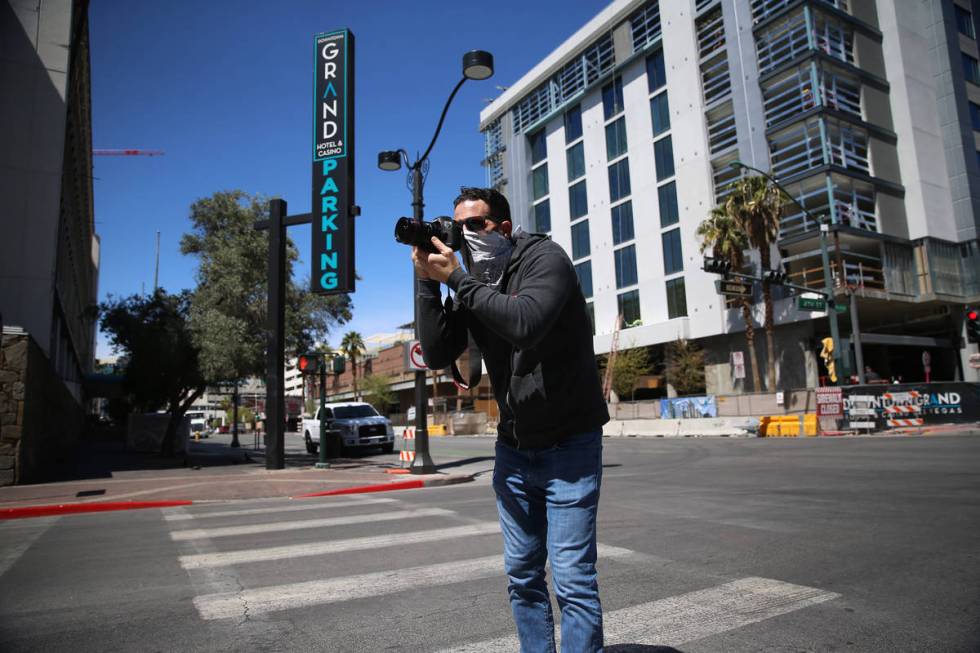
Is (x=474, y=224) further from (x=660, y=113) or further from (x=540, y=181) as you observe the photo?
(x=540, y=181)

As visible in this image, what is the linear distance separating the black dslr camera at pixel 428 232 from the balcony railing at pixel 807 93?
117ft

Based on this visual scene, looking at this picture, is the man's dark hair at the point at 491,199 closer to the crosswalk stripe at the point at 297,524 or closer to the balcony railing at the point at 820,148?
the crosswalk stripe at the point at 297,524

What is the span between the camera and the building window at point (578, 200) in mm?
48781

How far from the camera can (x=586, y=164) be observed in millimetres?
48312

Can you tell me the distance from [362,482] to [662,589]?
8.48 m

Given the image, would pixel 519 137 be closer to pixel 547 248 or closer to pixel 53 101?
pixel 53 101

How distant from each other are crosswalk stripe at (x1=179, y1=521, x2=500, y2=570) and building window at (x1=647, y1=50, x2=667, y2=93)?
4241 centimetres

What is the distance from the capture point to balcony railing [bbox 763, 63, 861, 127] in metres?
32.0

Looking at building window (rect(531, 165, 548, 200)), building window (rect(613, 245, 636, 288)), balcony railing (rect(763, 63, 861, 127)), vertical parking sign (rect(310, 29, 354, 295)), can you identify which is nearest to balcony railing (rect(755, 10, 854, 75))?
balcony railing (rect(763, 63, 861, 127))

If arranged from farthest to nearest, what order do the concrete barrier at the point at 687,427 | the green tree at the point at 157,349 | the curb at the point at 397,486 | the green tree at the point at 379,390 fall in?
the green tree at the point at 379,390, the concrete barrier at the point at 687,427, the green tree at the point at 157,349, the curb at the point at 397,486

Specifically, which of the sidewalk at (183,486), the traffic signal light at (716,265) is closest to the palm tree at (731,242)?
the traffic signal light at (716,265)

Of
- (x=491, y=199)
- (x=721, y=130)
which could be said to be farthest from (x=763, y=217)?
(x=491, y=199)

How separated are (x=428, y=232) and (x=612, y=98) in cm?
4857

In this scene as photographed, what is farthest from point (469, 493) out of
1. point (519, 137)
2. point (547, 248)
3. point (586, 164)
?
point (519, 137)
